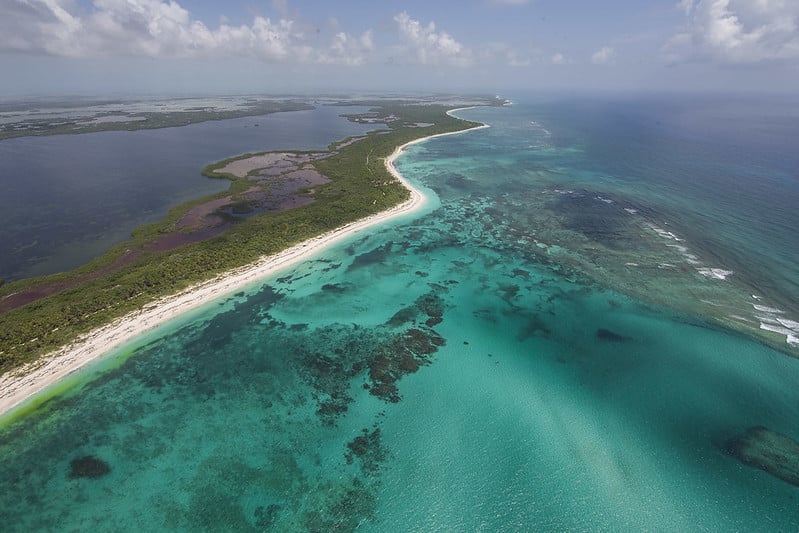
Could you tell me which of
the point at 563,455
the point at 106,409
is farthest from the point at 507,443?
the point at 106,409

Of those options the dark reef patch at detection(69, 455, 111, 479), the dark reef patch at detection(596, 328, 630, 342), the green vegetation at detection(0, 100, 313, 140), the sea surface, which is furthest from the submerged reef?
the green vegetation at detection(0, 100, 313, 140)

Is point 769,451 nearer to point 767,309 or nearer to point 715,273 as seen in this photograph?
point 767,309

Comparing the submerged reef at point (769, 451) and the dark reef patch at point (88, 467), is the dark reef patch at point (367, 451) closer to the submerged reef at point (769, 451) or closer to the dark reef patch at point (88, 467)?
the dark reef patch at point (88, 467)

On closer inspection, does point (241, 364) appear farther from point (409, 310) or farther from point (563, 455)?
point (563, 455)

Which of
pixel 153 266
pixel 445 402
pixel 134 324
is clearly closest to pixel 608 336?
pixel 445 402

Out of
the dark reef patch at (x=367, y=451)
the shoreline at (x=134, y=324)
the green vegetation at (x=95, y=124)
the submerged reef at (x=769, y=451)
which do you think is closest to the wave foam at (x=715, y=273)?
the submerged reef at (x=769, y=451)

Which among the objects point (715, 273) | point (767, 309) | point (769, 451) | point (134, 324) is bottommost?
point (769, 451)
